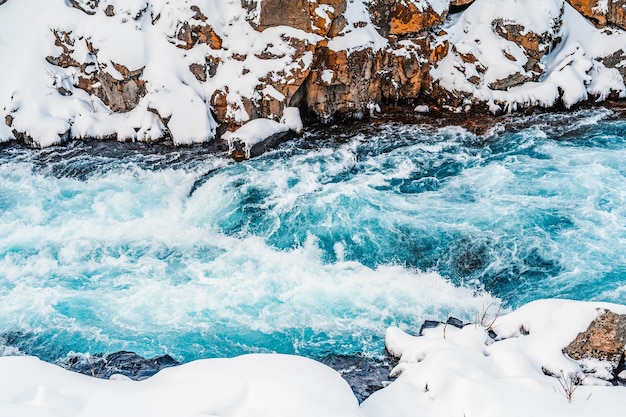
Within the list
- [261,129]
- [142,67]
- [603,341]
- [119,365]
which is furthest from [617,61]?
[119,365]

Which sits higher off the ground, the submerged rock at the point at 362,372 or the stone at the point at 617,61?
the stone at the point at 617,61

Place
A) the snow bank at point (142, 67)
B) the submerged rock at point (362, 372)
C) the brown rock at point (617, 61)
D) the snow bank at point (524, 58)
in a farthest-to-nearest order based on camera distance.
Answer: the brown rock at point (617, 61) → the snow bank at point (524, 58) → the snow bank at point (142, 67) → the submerged rock at point (362, 372)

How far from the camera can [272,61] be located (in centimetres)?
1423

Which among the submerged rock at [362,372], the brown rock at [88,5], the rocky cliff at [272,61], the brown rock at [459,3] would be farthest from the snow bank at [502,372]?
the brown rock at [88,5]

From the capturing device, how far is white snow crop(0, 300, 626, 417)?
15.4ft

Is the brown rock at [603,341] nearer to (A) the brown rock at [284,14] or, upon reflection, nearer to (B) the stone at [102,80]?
(A) the brown rock at [284,14]

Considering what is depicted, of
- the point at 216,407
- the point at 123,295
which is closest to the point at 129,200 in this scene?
the point at 123,295

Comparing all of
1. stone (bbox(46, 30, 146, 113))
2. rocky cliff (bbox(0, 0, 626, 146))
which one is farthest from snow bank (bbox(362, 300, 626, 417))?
stone (bbox(46, 30, 146, 113))

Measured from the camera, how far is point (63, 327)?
27.8 feet

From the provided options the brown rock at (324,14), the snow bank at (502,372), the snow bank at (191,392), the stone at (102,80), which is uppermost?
the brown rock at (324,14)

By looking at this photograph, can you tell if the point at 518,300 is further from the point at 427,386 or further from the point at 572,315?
the point at 427,386

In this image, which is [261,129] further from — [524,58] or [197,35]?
[524,58]

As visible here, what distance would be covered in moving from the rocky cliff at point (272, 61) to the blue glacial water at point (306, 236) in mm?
986

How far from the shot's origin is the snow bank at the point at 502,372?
5.03m
